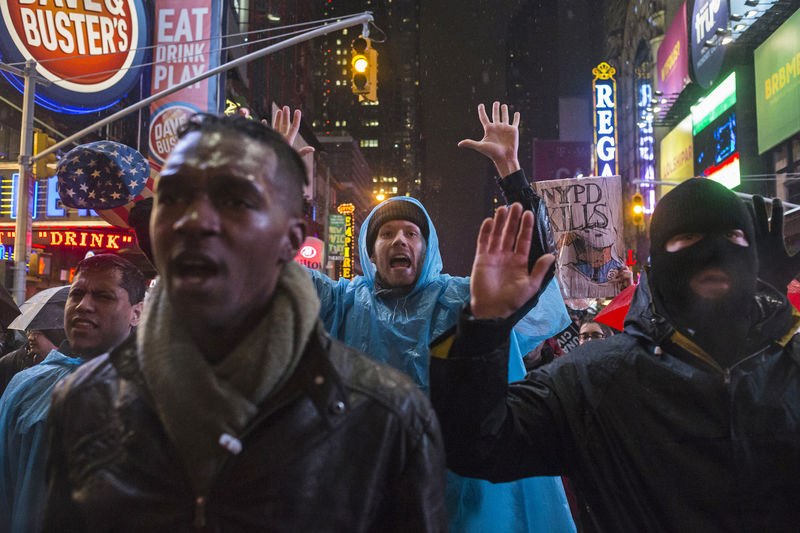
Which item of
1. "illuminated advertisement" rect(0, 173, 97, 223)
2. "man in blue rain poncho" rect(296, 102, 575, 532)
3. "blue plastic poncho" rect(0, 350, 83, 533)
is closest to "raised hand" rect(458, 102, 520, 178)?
"man in blue rain poncho" rect(296, 102, 575, 532)

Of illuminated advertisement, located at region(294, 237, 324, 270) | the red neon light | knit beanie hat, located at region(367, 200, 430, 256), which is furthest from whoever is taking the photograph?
illuminated advertisement, located at region(294, 237, 324, 270)

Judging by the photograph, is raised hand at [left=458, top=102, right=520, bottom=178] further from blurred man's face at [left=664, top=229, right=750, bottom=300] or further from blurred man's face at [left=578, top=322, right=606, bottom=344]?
blurred man's face at [left=578, top=322, right=606, bottom=344]

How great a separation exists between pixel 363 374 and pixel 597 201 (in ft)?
24.8

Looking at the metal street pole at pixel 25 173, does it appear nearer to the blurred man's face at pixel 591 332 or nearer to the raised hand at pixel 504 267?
the blurred man's face at pixel 591 332

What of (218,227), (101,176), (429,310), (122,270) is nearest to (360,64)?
(101,176)

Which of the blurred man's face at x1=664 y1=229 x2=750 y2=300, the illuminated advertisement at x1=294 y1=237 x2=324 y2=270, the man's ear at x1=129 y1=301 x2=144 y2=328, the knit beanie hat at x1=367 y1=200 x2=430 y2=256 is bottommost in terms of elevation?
the man's ear at x1=129 y1=301 x2=144 y2=328

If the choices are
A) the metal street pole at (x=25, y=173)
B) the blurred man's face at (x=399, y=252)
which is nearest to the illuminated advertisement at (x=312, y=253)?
the metal street pole at (x=25, y=173)

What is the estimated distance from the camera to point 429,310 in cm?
390

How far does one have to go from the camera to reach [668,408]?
2.28 m

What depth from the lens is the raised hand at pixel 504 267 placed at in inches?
87.0

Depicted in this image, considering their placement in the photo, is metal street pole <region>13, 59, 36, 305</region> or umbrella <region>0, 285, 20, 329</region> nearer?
umbrella <region>0, 285, 20, 329</region>

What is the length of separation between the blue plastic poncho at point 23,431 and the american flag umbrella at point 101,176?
5.83 m

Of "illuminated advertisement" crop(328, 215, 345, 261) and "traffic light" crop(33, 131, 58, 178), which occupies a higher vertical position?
"illuminated advertisement" crop(328, 215, 345, 261)

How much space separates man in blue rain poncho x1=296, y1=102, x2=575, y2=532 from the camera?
3381 mm
